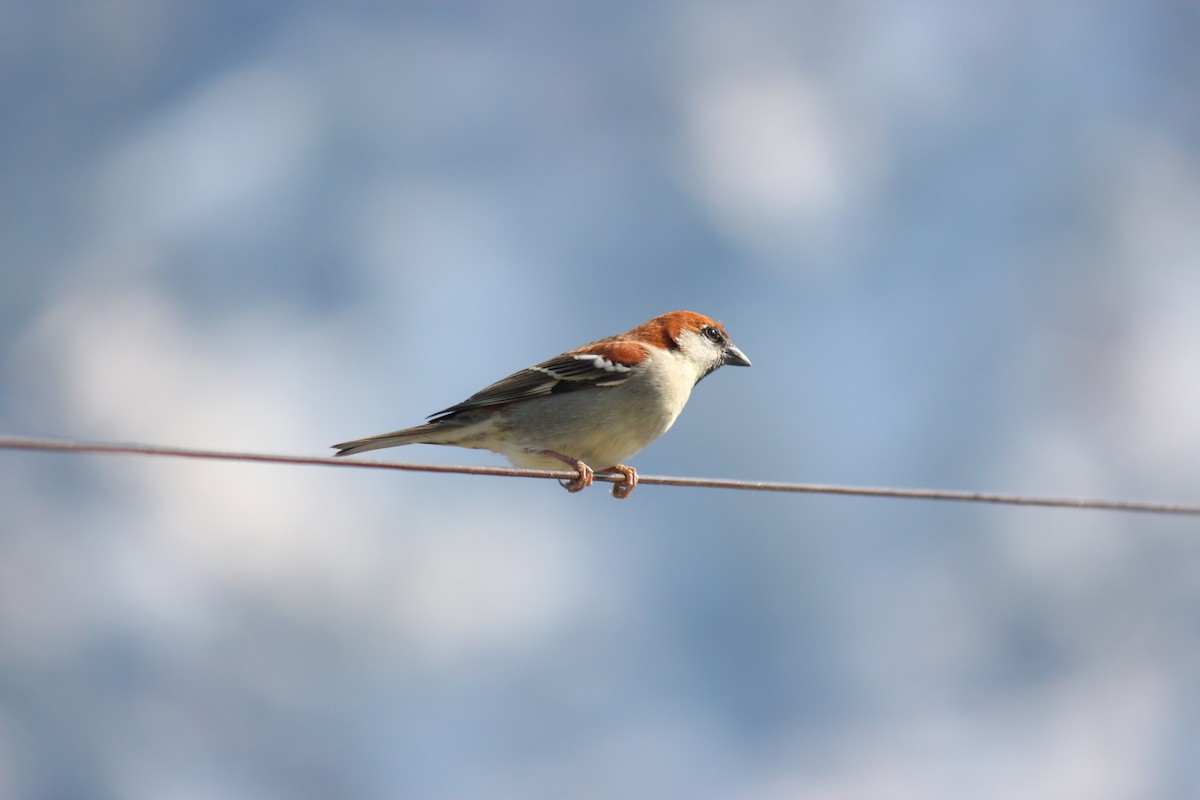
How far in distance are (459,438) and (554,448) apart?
83 cm

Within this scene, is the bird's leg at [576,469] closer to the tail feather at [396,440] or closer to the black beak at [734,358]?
the tail feather at [396,440]

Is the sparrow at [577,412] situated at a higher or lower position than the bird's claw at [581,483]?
higher

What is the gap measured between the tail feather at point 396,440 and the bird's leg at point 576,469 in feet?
2.68

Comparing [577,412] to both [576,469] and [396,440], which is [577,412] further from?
[396,440]

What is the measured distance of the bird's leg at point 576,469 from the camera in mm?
7902

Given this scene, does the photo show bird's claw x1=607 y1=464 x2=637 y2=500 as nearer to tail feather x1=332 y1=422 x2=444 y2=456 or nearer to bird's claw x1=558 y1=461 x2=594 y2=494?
bird's claw x1=558 y1=461 x2=594 y2=494

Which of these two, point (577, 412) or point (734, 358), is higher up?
point (734, 358)

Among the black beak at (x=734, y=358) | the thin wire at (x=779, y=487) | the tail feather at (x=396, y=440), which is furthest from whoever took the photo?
the black beak at (x=734, y=358)

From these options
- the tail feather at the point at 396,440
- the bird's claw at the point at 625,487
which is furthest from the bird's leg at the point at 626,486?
the tail feather at the point at 396,440

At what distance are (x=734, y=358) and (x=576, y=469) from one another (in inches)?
92.6

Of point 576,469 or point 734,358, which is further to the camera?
point 734,358

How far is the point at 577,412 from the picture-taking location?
8.39 metres

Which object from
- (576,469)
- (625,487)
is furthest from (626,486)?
(576,469)

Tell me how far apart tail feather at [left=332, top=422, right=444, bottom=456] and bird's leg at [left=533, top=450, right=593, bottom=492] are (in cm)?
82
